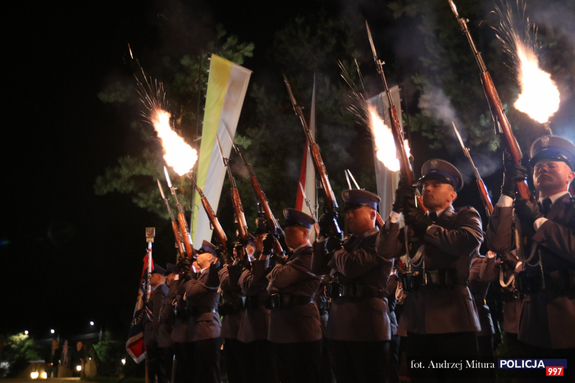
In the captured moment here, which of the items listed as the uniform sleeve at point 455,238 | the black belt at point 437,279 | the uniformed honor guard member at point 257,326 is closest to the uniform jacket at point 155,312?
the uniformed honor guard member at point 257,326

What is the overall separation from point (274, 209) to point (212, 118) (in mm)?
5983

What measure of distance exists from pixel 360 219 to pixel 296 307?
1275mm

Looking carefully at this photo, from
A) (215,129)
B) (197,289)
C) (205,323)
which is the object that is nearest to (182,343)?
(205,323)

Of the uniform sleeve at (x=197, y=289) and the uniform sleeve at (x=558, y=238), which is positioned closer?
the uniform sleeve at (x=558, y=238)

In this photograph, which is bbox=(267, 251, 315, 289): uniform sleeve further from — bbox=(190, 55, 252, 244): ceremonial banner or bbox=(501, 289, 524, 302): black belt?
bbox=(190, 55, 252, 244): ceremonial banner

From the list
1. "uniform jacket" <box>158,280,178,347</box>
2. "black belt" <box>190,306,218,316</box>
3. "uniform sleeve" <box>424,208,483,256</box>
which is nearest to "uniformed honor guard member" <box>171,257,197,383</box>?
"black belt" <box>190,306,218,316</box>

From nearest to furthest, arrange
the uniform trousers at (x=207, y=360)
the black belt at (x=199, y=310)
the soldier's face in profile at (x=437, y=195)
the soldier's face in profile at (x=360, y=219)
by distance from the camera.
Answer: the soldier's face in profile at (x=437, y=195)
the soldier's face in profile at (x=360, y=219)
the uniform trousers at (x=207, y=360)
the black belt at (x=199, y=310)

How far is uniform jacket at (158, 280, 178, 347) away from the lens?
942 centimetres

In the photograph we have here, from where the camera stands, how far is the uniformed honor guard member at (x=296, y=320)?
18.4 feet

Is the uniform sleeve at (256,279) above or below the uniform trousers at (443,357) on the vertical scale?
above

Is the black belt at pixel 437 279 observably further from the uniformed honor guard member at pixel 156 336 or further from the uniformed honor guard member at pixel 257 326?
the uniformed honor guard member at pixel 156 336

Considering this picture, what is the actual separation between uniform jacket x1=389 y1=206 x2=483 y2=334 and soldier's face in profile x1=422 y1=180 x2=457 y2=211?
0.19 meters

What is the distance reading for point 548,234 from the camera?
357cm

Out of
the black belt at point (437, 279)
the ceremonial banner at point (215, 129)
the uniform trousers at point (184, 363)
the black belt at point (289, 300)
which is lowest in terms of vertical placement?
the uniform trousers at point (184, 363)
